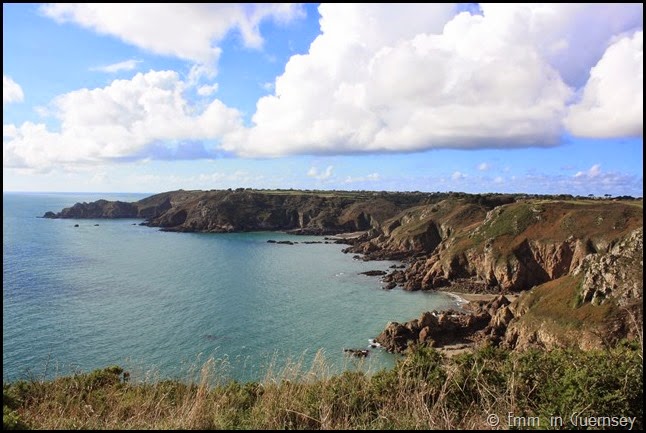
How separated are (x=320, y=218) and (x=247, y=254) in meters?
58.4

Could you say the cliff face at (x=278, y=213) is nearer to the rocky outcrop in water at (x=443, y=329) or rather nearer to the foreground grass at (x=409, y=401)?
the rocky outcrop in water at (x=443, y=329)

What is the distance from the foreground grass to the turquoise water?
6257 mm

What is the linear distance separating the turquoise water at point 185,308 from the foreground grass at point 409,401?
6.26 metres

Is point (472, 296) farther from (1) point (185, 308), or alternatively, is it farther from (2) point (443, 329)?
(1) point (185, 308)

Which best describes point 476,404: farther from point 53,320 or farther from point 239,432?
point 53,320

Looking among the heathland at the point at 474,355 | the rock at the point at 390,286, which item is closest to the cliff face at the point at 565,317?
the heathland at the point at 474,355

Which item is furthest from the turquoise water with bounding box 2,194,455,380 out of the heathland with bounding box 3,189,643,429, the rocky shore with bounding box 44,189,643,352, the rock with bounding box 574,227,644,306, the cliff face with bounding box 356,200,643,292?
the rock with bounding box 574,227,644,306

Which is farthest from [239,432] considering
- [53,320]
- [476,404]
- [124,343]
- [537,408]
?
[53,320]

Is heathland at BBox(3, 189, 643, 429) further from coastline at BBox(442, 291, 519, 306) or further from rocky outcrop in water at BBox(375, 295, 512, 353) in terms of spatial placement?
coastline at BBox(442, 291, 519, 306)

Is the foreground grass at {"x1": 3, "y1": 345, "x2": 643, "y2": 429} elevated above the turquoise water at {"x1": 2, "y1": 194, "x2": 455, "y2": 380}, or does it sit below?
above

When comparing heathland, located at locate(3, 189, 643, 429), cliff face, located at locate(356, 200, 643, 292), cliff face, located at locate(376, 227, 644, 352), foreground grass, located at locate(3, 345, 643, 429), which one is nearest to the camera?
foreground grass, located at locate(3, 345, 643, 429)

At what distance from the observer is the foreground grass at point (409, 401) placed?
8.57 metres

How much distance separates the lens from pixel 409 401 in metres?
9.59

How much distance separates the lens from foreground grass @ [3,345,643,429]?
8570 millimetres
